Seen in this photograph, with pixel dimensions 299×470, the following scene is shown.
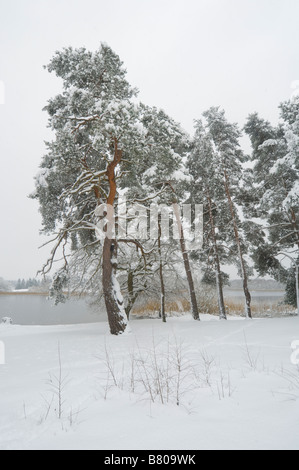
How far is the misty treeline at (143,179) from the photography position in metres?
9.92

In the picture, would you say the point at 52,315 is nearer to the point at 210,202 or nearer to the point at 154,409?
the point at 210,202

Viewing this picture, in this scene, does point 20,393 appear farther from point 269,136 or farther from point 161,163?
point 269,136

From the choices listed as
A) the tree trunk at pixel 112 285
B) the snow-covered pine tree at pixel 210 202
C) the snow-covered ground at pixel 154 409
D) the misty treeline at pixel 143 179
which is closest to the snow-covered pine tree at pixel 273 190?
the misty treeline at pixel 143 179

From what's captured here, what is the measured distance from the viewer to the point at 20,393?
356 centimetres

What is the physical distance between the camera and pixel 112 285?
33.9ft

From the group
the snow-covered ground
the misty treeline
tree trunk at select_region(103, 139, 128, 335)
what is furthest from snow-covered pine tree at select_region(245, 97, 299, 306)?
the snow-covered ground

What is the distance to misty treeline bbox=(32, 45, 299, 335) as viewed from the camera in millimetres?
9922

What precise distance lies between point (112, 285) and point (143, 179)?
18.1 feet

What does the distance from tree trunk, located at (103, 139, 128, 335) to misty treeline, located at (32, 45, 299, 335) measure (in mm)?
39

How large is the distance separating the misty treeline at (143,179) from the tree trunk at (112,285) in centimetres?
4

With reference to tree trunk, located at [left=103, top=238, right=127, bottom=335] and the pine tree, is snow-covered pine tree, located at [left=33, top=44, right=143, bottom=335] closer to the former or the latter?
tree trunk, located at [left=103, top=238, right=127, bottom=335]

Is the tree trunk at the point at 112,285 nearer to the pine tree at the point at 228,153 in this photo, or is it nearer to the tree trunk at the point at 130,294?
the tree trunk at the point at 130,294

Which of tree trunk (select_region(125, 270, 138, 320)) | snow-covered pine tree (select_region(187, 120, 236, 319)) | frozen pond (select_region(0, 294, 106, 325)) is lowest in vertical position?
frozen pond (select_region(0, 294, 106, 325))

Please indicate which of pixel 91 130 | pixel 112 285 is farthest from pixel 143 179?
pixel 112 285
